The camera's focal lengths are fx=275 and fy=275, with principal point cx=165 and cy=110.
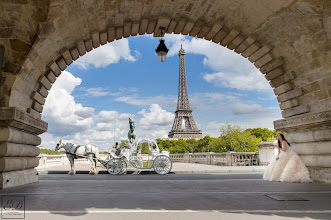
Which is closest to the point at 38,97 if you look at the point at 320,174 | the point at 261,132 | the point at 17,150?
the point at 17,150

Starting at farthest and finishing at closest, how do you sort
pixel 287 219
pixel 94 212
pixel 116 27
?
pixel 116 27
pixel 94 212
pixel 287 219

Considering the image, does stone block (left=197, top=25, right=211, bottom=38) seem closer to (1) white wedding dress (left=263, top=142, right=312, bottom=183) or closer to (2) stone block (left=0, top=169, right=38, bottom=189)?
(1) white wedding dress (left=263, top=142, right=312, bottom=183)

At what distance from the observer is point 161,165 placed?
49.5 ft

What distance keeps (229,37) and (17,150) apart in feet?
25.5

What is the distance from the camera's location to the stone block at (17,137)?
7.12 meters

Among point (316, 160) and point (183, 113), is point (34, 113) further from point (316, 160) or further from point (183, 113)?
point (183, 113)

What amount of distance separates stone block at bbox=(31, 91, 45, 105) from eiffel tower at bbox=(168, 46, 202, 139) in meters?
87.4

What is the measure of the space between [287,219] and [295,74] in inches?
264

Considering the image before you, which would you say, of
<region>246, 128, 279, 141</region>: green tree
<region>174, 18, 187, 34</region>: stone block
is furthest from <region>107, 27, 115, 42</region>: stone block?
<region>246, 128, 279, 141</region>: green tree

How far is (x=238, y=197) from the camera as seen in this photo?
18.7 feet

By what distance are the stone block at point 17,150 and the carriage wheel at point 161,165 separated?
7.20 metres

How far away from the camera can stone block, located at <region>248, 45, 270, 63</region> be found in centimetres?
964

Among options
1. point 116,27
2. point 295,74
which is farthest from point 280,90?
point 116,27

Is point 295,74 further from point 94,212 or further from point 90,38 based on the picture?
point 94,212
